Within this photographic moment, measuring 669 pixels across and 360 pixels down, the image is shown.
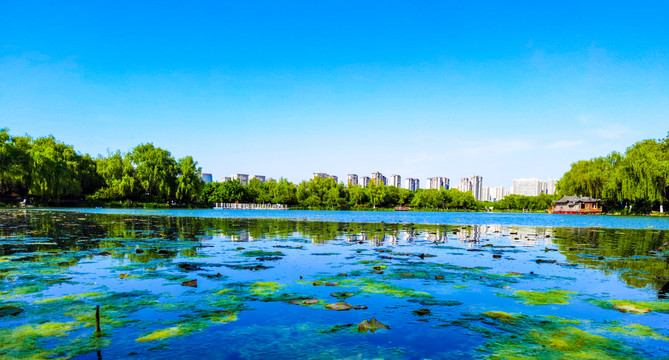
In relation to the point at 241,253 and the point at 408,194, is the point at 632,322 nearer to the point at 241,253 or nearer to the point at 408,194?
the point at 241,253

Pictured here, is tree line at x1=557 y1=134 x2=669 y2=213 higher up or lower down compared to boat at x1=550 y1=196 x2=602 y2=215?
higher up

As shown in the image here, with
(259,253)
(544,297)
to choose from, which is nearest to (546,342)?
(544,297)

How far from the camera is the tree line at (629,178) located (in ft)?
178

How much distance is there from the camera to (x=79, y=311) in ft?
15.4

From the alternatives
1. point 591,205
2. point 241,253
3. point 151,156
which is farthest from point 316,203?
point 241,253

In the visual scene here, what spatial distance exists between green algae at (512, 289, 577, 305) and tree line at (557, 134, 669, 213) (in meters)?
59.4

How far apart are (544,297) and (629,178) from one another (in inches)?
2531

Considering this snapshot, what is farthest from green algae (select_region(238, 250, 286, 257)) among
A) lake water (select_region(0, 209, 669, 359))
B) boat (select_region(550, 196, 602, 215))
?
boat (select_region(550, 196, 602, 215))

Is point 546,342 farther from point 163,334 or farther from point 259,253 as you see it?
point 259,253

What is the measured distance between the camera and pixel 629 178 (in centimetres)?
5634

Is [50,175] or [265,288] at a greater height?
[50,175]

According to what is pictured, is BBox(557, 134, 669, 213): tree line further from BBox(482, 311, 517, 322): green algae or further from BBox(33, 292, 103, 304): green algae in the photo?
BBox(33, 292, 103, 304): green algae

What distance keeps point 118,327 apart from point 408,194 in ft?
501

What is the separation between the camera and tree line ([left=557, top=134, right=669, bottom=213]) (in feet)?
178
